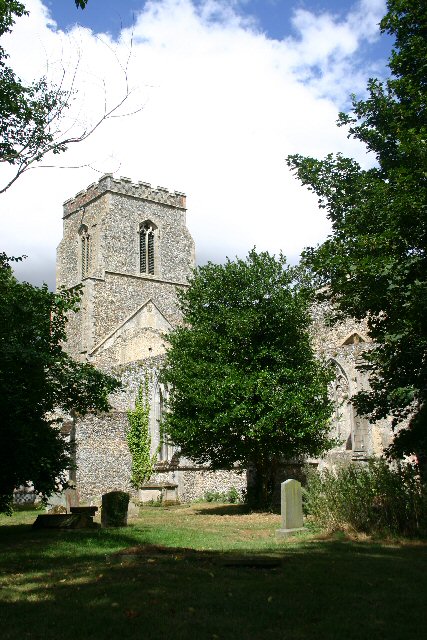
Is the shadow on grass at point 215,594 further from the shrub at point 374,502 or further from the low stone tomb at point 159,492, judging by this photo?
the low stone tomb at point 159,492

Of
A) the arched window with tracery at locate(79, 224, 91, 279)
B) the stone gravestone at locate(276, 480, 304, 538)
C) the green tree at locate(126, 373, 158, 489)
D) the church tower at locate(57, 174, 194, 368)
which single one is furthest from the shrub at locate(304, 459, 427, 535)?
the arched window with tracery at locate(79, 224, 91, 279)

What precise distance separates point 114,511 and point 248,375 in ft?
18.3

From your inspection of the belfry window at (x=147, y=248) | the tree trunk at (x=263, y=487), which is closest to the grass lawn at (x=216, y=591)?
the tree trunk at (x=263, y=487)

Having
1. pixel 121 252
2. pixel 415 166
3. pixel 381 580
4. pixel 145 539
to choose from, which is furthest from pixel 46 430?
pixel 121 252

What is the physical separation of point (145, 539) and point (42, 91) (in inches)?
324

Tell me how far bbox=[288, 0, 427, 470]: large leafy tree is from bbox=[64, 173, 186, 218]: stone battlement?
104 feet

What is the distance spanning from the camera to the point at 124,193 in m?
45.8

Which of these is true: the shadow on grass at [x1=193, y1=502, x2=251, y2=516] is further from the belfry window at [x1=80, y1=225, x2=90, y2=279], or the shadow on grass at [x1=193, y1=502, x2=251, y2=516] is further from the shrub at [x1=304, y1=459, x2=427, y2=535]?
the belfry window at [x1=80, y1=225, x2=90, y2=279]

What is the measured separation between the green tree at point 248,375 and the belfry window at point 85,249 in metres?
27.4

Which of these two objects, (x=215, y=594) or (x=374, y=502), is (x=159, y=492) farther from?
(x=215, y=594)

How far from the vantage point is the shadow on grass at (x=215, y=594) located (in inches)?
208

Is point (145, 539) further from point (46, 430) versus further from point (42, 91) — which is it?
point (42, 91)

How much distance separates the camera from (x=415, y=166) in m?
12.0

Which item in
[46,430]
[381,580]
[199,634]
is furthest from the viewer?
[46,430]
